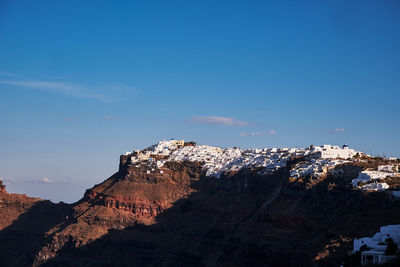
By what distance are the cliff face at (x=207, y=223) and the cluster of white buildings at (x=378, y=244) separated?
5.24m

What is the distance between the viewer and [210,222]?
169 meters

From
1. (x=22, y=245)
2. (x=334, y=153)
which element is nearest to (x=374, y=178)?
(x=334, y=153)

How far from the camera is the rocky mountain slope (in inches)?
4710

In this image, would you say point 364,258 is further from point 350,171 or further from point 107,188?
point 107,188

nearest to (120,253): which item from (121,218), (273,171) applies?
(121,218)

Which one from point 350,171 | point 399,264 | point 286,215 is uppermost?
point 350,171

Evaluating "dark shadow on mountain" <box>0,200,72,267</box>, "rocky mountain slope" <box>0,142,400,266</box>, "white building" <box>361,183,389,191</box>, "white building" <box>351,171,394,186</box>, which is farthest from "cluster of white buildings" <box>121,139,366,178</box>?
"dark shadow on mountain" <box>0,200,72,267</box>

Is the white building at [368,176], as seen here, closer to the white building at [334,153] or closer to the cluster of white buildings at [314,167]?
the cluster of white buildings at [314,167]

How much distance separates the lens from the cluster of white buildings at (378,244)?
96.1 m

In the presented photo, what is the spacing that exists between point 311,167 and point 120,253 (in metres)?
53.1

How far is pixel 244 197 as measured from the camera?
167m

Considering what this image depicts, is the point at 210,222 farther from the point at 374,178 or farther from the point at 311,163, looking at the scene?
the point at 374,178

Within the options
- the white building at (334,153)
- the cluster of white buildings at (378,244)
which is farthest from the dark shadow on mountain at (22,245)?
the cluster of white buildings at (378,244)

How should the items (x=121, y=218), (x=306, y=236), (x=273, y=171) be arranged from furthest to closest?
(x=121, y=218) < (x=273, y=171) < (x=306, y=236)
